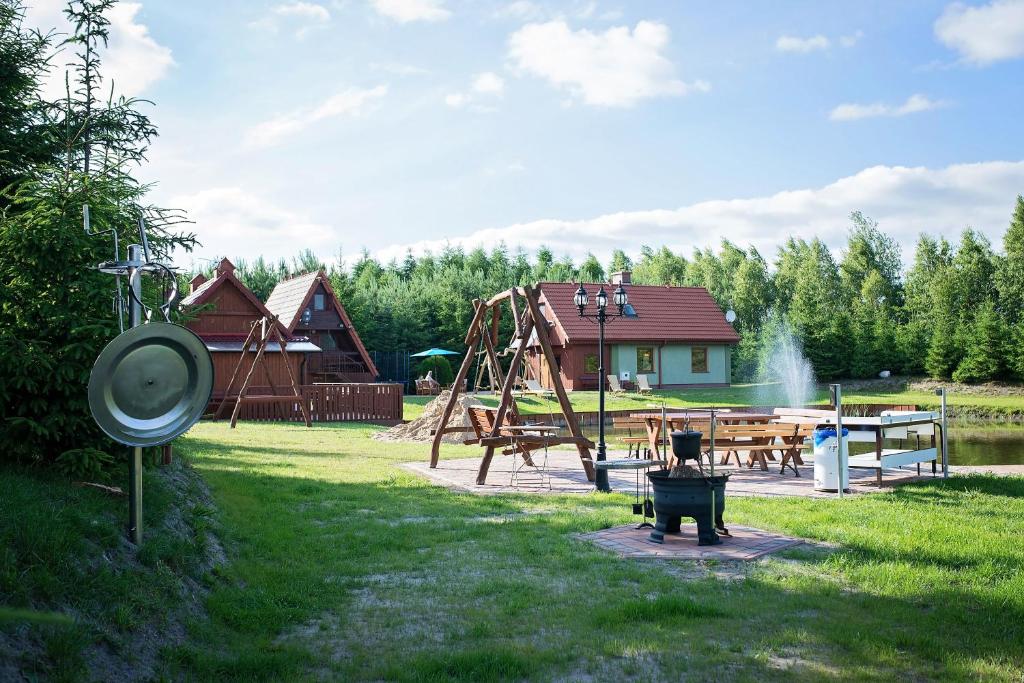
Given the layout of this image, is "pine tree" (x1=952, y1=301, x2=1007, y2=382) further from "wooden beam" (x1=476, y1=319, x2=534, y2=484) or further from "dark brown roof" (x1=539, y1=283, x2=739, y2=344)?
"wooden beam" (x1=476, y1=319, x2=534, y2=484)

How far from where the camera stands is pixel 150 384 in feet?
16.0

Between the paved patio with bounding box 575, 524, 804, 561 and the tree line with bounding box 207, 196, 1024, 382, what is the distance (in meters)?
32.0

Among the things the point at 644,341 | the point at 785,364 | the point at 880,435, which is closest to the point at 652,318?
the point at 644,341

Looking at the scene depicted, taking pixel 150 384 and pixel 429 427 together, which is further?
pixel 429 427

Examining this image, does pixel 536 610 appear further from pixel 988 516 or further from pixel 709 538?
pixel 988 516

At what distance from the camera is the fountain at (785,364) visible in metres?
38.9

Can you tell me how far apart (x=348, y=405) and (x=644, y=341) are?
17109 millimetres

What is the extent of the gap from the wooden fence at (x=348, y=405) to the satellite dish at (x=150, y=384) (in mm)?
18961

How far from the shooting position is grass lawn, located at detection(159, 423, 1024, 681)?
14.2ft

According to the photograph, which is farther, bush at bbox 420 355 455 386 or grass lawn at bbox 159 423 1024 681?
bush at bbox 420 355 455 386

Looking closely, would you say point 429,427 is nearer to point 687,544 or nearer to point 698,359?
point 687,544

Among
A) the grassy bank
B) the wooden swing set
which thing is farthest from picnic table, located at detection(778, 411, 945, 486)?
the grassy bank

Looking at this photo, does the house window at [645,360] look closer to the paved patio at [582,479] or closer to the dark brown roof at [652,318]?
the dark brown roof at [652,318]

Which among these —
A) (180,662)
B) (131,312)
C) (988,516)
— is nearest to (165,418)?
(131,312)
